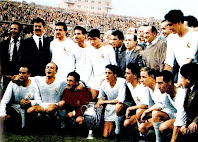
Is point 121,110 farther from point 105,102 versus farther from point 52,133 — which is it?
point 52,133

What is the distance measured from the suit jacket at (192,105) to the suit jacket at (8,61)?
6.08 feet

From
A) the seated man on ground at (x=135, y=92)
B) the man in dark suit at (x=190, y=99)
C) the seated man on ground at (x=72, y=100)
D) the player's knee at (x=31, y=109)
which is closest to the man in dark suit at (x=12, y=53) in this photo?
the player's knee at (x=31, y=109)

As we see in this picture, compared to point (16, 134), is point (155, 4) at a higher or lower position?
higher

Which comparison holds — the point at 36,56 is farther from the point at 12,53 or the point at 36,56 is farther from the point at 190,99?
the point at 190,99

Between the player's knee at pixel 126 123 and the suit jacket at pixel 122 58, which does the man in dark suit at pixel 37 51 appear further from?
the player's knee at pixel 126 123

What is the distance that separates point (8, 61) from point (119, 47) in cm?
124

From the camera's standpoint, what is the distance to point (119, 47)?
3.82 meters

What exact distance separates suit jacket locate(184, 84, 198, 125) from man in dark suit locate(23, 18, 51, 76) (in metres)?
1.58

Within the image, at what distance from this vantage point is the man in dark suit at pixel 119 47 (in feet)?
12.3

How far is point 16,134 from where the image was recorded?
3.72 meters

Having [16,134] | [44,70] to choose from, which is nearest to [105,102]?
[44,70]

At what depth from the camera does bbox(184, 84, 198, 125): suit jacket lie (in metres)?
3.15

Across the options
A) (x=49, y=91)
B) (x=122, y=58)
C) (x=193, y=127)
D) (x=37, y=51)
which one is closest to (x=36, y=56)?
(x=37, y=51)

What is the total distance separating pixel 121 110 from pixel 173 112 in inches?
23.5
